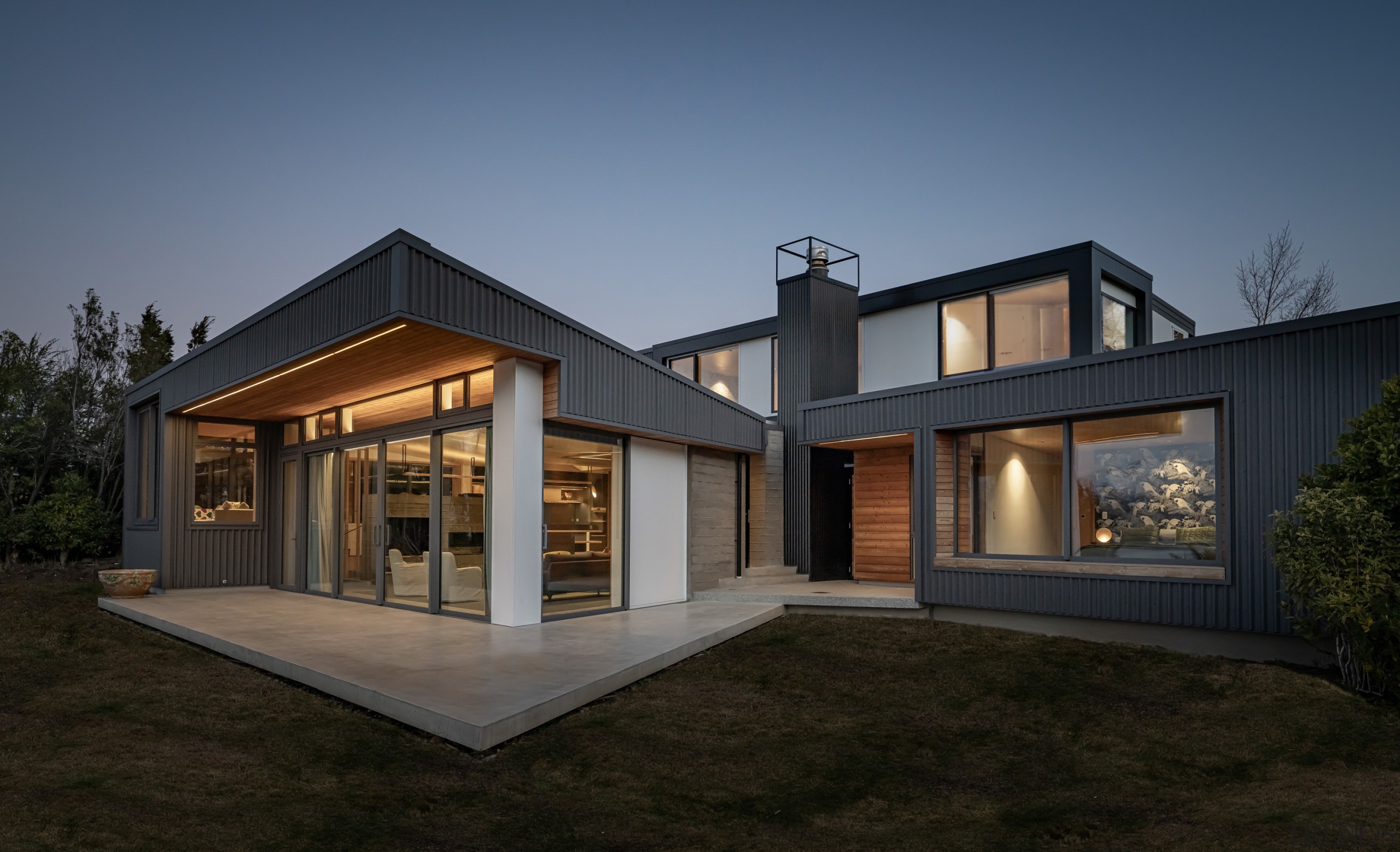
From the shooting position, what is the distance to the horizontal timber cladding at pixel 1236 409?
704cm

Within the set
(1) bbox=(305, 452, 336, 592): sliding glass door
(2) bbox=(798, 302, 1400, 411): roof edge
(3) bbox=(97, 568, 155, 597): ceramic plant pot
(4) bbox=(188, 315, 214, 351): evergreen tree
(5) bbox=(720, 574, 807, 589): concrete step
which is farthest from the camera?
(4) bbox=(188, 315, 214, 351): evergreen tree

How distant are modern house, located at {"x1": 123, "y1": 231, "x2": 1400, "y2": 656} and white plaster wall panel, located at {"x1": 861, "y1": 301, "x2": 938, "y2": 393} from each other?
0.15 feet

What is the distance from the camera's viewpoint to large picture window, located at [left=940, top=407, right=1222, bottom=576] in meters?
8.17

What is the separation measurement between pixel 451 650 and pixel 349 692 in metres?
1.53

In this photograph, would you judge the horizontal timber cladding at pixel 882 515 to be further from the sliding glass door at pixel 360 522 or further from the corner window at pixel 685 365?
the sliding glass door at pixel 360 522

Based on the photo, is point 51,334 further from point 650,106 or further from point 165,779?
point 165,779

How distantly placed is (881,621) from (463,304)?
232 inches

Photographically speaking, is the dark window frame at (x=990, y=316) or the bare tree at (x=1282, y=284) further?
the bare tree at (x=1282, y=284)

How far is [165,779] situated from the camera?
466 cm

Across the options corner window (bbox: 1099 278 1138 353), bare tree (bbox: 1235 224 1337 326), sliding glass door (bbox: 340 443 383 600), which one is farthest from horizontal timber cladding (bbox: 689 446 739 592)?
bare tree (bbox: 1235 224 1337 326)

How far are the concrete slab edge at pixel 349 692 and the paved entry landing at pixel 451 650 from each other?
0.01 meters

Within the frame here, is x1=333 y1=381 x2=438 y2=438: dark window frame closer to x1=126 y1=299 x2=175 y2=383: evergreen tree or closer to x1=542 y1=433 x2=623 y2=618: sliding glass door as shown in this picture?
x1=542 y1=433 x2=623 y2=618: sliding glass door

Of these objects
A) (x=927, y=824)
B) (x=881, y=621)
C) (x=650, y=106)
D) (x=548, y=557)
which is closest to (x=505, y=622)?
(x=548, y=557)

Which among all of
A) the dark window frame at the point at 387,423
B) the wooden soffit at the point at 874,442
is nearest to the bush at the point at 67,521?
the dark window frame at the point at 387,423
